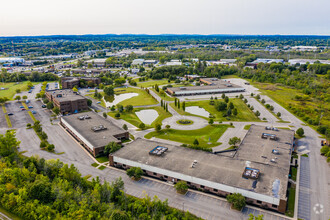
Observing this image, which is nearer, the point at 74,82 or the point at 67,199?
the point at 67,199

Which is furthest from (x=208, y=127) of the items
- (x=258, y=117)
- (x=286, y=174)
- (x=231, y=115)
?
(x=286, y=174)

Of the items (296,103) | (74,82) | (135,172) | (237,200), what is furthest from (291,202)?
(74,82)

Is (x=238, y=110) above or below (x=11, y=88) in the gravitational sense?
below

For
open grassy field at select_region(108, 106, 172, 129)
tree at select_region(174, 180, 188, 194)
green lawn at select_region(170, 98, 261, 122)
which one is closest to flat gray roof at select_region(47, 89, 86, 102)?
open grassy field at select_region(108, 106, 172, 129)

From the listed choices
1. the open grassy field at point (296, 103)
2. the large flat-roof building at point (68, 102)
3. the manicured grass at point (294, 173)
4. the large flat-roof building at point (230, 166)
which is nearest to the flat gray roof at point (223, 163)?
the large flat-roof building at point (230, 166)

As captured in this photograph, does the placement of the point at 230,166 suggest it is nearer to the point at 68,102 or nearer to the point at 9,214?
the point at 9,214

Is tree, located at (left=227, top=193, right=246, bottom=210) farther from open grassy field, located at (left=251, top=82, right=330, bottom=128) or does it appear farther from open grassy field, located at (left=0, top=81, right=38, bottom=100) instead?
open grassy field, located at (left=0, top=81, right=38, bottom=100)
